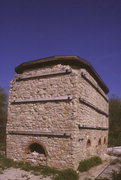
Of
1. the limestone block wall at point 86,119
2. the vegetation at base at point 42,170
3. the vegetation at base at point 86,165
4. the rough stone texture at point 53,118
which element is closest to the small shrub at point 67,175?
the vegetation at base at point 42,170

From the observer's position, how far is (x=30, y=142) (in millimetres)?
8516

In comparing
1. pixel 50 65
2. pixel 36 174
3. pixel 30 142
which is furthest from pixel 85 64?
pixel 36 174

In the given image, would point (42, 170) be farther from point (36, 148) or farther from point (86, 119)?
point (86, 119)

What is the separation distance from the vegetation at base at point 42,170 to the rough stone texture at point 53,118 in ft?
0.85

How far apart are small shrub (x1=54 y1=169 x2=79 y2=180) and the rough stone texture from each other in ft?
0.94

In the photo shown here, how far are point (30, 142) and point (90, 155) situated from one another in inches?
142

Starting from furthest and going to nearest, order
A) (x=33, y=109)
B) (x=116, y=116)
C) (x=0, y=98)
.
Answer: (x=116, y=116) < (x=0, y=98) < (x=33, y=109)

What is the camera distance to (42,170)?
7.45m

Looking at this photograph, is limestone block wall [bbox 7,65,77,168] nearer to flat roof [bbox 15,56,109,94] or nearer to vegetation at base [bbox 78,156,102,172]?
flat roof [bbox 15,56,109,94]

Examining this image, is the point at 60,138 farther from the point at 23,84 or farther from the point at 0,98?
the point at 0,98

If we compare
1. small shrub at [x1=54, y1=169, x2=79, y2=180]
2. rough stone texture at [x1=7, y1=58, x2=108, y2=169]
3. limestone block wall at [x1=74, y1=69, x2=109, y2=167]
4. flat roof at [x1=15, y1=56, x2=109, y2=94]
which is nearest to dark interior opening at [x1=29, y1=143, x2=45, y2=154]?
rough stone texture at [x1=7, y1=58, x2=108, y2=169]

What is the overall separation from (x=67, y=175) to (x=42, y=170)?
1.31 metres

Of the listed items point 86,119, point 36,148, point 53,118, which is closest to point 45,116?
point 53,118

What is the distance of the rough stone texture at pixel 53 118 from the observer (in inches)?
298
